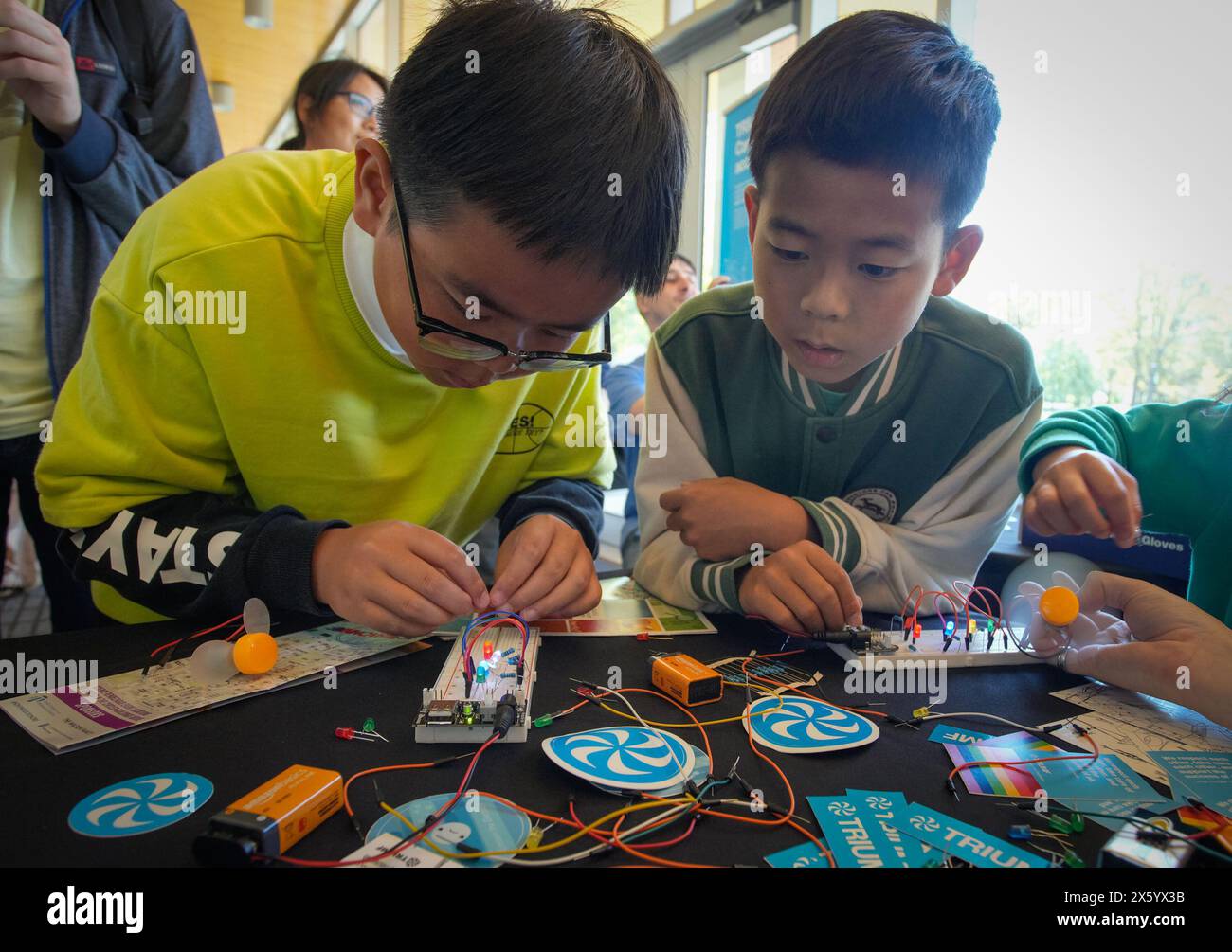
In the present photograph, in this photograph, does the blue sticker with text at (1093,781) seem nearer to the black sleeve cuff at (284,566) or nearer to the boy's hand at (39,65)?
the black sleeve cuff at (284,566)

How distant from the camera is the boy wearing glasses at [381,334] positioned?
70 centimetres

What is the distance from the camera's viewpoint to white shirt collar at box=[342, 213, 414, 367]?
888 mm

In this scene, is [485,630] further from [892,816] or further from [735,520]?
[892,816]

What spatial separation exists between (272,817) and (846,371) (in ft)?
2.67

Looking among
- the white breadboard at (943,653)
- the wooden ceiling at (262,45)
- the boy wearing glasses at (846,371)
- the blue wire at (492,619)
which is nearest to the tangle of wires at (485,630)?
the blue wire at (492,619)

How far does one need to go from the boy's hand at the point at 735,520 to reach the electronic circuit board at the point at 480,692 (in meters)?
0.25

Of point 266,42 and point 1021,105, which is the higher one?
point 266,42

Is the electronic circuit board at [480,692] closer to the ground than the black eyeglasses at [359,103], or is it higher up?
closer to the ground

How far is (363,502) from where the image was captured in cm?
101

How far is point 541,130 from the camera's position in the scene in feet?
2.22

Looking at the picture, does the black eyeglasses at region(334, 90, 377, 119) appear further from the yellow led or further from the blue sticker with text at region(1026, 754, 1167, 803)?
the blue sticker with text at region(1026, 754, 1167, 803)

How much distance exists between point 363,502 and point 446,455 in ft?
0.42

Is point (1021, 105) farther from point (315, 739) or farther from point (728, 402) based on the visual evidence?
point (315, 739)
